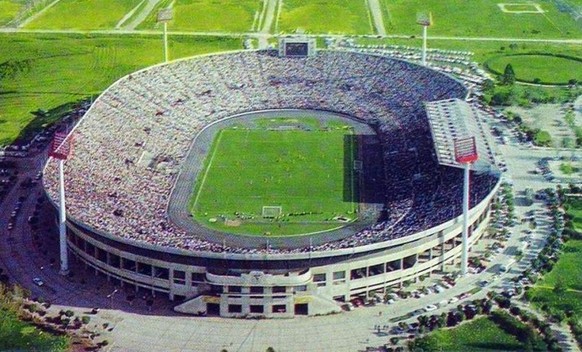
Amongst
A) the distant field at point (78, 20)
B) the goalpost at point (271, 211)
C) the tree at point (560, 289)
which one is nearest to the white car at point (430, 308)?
the tree at point (560, 289)

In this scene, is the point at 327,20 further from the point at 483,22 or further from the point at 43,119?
the point at 43,119

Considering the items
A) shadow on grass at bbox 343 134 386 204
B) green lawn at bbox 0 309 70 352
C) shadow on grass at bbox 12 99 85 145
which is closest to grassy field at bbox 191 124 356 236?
shadow on grass at bbox 343 134 386 204

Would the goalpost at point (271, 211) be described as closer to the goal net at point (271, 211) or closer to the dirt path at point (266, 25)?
the goal net at point (271, 211)

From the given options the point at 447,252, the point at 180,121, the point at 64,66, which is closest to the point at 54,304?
the point at 447,252

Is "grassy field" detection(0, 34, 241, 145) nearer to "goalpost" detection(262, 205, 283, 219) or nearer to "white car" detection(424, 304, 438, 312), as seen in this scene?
"goalpost" detection(262, 205, 283, 219)

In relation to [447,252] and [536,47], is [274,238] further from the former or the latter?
[536,47]

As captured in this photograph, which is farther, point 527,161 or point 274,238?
point 527,161
